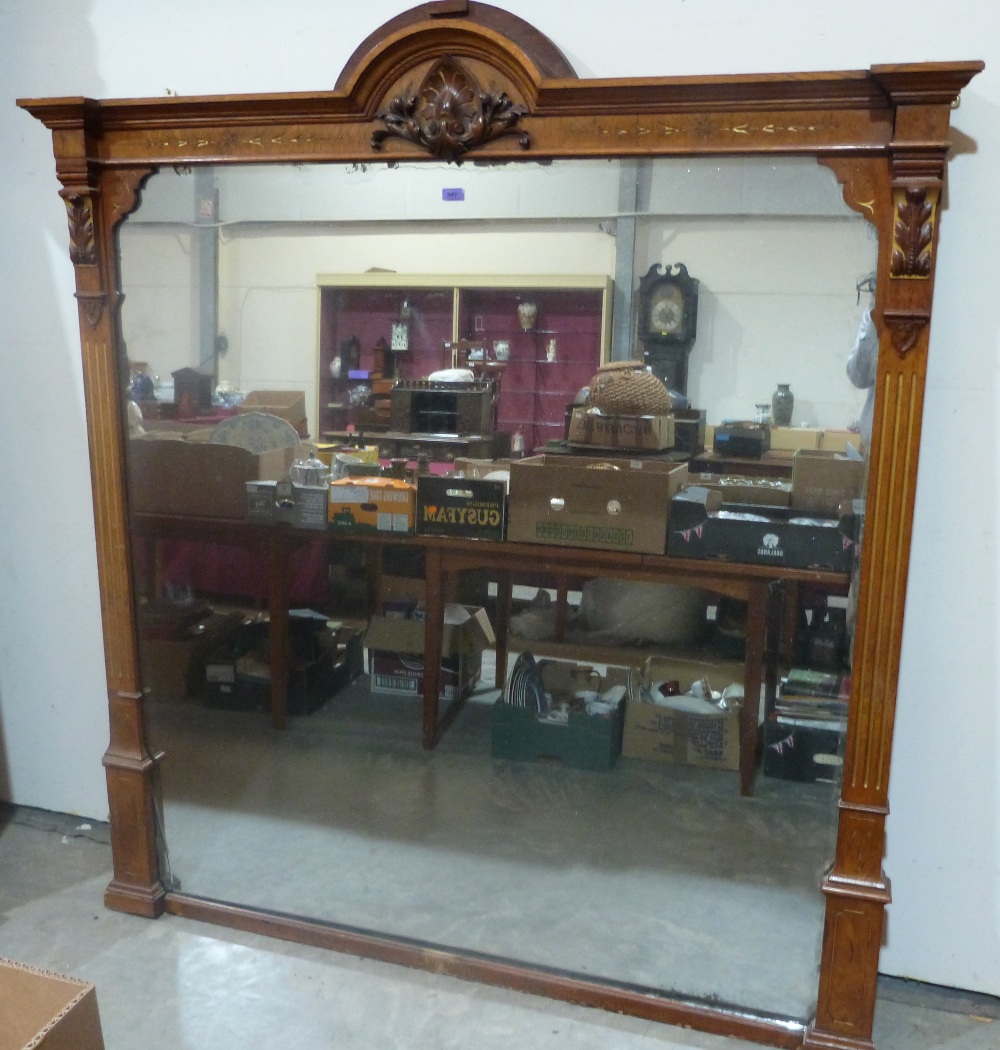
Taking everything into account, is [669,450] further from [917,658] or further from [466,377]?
[917,658]

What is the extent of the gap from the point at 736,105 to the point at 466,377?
694mm

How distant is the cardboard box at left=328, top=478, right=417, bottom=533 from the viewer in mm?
2023

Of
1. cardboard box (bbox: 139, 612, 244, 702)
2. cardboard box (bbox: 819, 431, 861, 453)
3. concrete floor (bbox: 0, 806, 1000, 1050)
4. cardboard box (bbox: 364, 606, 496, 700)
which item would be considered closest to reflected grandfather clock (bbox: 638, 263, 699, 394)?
cardboard box (bbox: 819, 431, 861, 453)

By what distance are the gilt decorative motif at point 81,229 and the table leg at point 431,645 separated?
→ 95cm

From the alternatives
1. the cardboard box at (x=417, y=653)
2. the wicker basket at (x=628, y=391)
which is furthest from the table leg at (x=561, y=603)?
the wicker basket at (x=628, y=391)

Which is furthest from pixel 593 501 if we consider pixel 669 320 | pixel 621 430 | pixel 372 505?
pixel 372 505

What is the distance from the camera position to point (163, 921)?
2.23 meters

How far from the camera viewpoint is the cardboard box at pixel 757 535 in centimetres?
179

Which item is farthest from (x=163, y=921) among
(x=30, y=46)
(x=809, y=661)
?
(x=30, y=46)

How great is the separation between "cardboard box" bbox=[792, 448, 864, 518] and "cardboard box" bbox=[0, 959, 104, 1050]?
1.43 m

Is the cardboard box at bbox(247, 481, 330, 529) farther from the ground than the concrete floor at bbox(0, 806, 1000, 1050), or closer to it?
farther from the ground

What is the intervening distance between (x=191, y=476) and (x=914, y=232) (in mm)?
1538

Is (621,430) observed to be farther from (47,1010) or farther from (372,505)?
(47,1010)

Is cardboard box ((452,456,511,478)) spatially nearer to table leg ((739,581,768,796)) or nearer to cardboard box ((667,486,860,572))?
cardboard box ((667,486,860,572))
